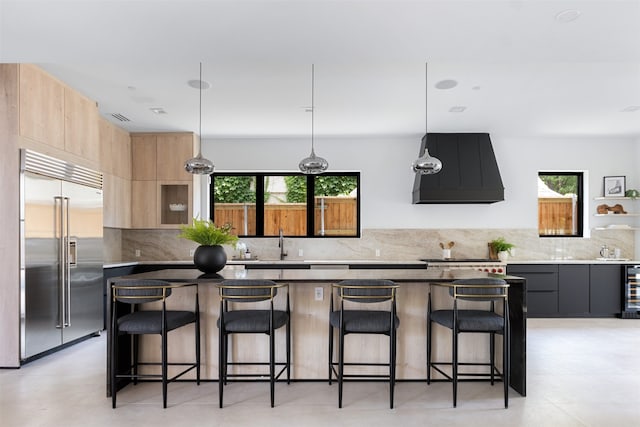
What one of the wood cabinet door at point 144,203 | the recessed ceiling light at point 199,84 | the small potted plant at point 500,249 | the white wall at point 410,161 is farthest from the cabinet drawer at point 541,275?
the wood cabinet door at point 144,203

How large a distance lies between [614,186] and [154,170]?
23.3 ft

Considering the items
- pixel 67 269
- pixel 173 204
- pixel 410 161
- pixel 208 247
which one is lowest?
pixel 67 269

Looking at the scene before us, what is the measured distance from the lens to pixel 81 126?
15.6ft

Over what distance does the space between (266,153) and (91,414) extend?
15.2 ft

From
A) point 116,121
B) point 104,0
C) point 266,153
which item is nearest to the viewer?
point 104,0

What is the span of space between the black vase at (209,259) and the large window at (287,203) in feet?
10.5

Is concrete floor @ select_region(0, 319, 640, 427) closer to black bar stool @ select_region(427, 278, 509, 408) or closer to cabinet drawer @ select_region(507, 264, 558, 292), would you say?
black bar stool @ select_region(427, 278, 509, 408)

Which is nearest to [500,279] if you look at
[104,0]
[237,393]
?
[237,393]

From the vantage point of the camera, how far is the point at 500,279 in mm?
3090

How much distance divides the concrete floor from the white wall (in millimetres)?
3072

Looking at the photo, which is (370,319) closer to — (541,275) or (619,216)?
(541,275)

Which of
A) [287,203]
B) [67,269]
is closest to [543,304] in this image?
[287,203]

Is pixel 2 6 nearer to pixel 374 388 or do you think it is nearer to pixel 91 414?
pixel 91 414

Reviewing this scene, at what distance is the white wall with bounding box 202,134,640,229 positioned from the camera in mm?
6801
